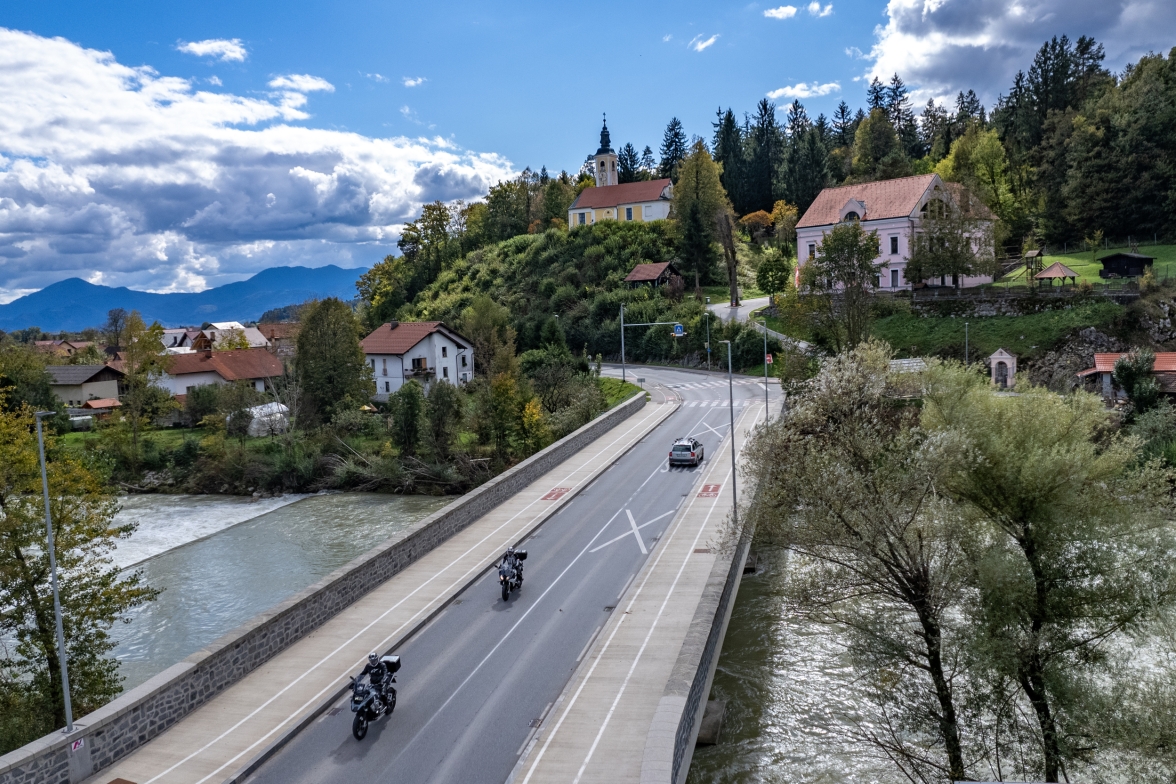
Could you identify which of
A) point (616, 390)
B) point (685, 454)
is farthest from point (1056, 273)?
point (685, 454)

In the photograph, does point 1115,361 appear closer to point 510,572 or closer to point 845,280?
point 845,280

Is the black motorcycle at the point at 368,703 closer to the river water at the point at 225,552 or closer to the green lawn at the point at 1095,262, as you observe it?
the river water at the point at 225,552

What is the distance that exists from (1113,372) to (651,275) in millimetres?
42880

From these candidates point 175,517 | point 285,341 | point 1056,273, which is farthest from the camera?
point 285,341

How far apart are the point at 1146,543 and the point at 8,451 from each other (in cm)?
2448

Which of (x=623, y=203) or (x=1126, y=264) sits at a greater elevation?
(x=623, y=203)

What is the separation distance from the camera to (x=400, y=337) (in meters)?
60.4

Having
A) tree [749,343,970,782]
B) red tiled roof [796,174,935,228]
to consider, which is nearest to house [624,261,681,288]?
red tiled roof [796,174,935,228]

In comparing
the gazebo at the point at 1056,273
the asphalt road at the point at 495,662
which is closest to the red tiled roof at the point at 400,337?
the asphalt road at the point at 495,662

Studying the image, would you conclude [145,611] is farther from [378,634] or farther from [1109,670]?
[1109,670]

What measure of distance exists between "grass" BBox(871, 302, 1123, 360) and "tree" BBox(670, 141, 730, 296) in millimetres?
24621

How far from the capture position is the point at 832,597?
17.2 m

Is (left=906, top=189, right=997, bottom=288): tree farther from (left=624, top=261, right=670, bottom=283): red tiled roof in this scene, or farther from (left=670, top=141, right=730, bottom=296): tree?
(left=624, top=261, right=670, bottom=283): red tiled roof

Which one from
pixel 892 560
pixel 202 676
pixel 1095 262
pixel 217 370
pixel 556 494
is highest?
pixel 1095 262
